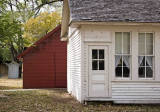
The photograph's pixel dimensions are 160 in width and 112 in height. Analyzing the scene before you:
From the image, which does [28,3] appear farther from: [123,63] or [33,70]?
[123,63]

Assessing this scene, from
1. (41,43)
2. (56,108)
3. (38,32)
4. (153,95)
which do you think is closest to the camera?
(56,108)

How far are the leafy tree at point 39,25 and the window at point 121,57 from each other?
2656 cm

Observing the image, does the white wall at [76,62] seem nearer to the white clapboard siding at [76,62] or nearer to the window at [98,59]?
the white clapboard siding at [76,62]

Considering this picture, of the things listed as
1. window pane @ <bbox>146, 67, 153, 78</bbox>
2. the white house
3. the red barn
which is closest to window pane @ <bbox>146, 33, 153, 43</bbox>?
the white house

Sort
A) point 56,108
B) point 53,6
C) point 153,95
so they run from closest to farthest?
point 56,108 < point 153,95 < point 53,6

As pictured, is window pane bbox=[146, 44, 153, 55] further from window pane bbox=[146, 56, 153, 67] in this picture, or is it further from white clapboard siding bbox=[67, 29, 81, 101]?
white clapboard siding bbox=[67, 29, 81, 101]

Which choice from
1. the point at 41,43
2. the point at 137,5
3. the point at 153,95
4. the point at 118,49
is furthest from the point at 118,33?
the point at 41,43

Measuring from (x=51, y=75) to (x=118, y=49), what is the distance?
32.7 ft

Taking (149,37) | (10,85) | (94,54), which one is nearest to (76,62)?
(94,54)

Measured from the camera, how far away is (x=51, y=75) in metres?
21.2

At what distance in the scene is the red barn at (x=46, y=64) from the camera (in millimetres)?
21125

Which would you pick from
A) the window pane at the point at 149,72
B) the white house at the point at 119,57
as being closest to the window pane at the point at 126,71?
the white house at the point at 119,57

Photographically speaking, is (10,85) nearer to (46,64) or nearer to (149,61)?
(46,64)

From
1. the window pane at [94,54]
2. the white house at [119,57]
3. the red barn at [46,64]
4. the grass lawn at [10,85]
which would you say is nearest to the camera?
the white house at [119,57]
